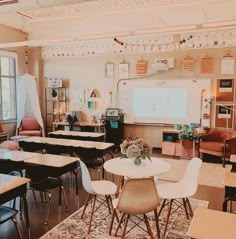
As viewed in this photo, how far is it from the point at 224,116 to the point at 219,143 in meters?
0.85

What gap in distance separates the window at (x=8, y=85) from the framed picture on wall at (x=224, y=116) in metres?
5.84

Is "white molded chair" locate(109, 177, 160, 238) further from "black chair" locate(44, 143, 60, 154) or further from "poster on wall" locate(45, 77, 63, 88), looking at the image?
"poster on wall" locate(45, 77, 63, 88)

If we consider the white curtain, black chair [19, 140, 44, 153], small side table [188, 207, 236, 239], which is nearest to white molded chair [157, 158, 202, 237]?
small side table [188, 207, 236, 239]

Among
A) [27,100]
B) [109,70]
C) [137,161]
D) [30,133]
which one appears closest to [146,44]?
[109,70]

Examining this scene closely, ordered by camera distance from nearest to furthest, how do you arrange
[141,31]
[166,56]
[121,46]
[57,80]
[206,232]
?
[206,232]
[141,31]
[166,56]
[121,46]
[57,80]

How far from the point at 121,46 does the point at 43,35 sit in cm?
264

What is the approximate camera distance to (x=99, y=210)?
12.0ft

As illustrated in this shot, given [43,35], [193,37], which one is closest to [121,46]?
[193,37]

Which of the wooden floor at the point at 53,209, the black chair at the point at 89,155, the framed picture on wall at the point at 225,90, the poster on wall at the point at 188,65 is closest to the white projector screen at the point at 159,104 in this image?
the poster on wall at the point at 188,65

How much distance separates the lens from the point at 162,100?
7223 mm

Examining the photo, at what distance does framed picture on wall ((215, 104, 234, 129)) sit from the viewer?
652 cm

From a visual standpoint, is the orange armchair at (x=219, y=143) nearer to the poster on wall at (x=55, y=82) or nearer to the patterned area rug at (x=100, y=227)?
the patterned area rug at (x=100, y=227)

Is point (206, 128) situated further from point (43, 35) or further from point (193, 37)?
point (43, 35)

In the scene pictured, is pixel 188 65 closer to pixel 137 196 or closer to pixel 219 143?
pixel 219 143
